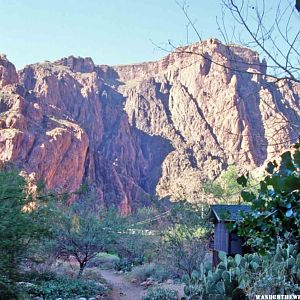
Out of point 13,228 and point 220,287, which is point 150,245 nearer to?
point 220,287

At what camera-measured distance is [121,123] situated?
7531 cm

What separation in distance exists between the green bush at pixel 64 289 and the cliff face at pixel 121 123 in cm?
3157

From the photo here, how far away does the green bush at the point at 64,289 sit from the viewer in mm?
12855

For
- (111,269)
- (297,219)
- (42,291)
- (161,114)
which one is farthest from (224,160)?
(297,219)

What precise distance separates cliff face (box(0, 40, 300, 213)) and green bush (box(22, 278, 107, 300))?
31.6 meters

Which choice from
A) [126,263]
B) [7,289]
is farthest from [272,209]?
[126,263]

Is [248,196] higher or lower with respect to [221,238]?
higher

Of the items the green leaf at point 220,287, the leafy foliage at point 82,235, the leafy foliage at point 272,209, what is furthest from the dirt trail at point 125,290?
the leafy foliage at point 272,209

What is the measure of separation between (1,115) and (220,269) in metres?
40.1

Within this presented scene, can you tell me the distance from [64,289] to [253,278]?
9.45 metres

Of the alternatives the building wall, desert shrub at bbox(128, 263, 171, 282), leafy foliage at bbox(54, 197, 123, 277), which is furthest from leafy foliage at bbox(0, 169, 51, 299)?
desert shrub at bbox(128, 263, 171, 282)

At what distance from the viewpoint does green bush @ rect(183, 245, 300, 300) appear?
15.9ft

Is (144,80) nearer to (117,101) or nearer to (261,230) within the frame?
(117,101)

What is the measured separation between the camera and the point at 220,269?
768 cm
